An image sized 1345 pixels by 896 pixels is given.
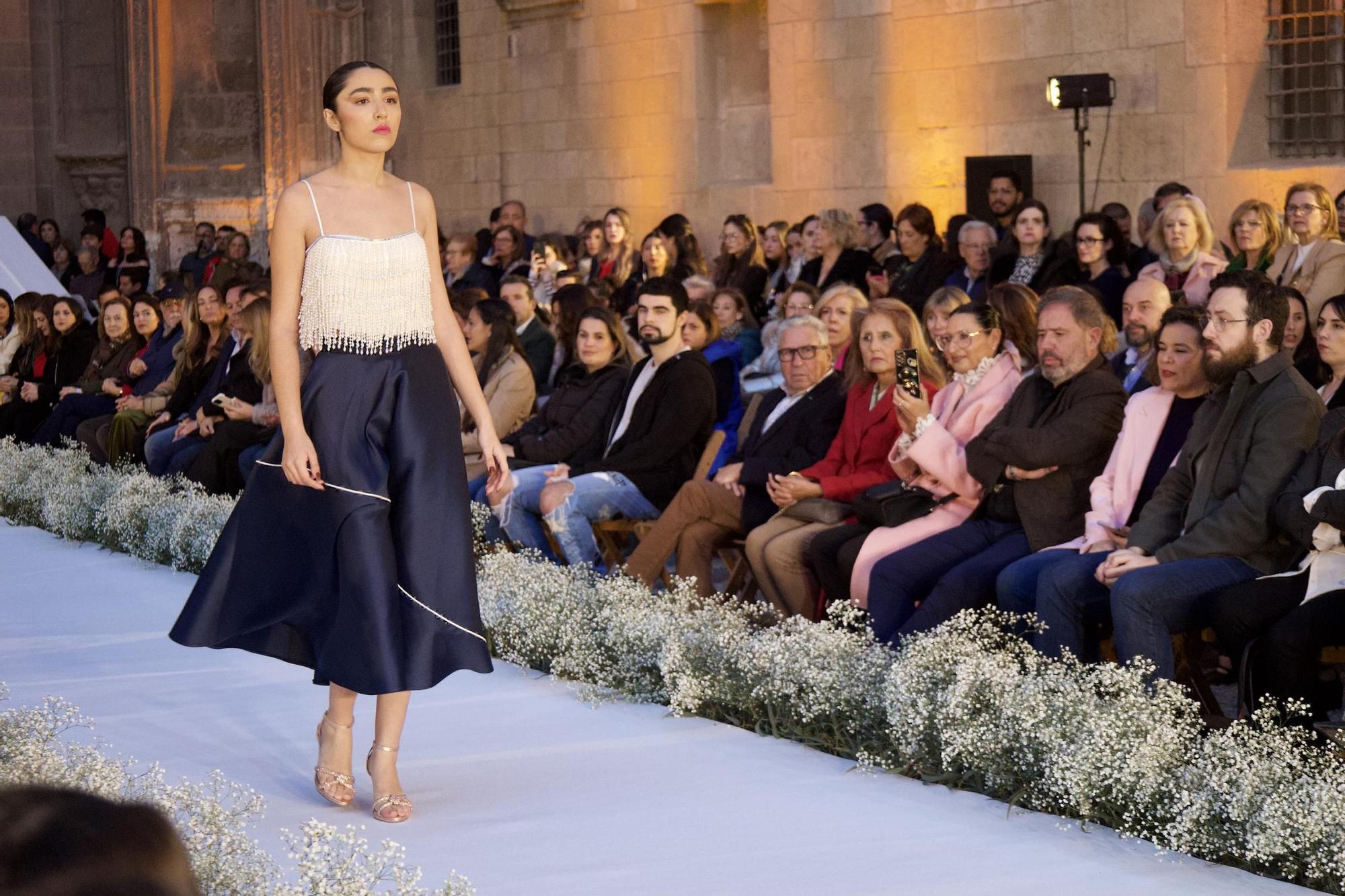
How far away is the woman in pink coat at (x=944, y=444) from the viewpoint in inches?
227

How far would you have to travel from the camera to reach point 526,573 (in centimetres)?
640

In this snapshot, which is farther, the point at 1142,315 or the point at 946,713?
the point at 1142,315

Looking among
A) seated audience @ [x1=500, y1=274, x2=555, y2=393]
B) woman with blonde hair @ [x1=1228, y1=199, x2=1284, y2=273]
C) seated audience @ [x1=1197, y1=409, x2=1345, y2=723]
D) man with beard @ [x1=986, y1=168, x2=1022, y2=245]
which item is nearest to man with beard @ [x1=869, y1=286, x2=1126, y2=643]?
seated audience @ [x1=1197, y1=409, x2=1345, y2=723]

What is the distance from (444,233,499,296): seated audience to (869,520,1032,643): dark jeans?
7318mm

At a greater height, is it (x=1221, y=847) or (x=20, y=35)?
(x=20, y=35)

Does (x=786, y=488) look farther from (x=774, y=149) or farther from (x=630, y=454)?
(x=774, y=149)

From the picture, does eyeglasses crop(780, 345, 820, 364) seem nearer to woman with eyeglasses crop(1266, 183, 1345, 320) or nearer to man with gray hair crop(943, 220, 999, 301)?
woman with eyeglasses crop(1266, 183, 1345, 320)

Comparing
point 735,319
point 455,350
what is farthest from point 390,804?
point 735,319

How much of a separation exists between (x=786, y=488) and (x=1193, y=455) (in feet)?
5.14

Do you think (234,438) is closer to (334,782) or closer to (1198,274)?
(1198,274)

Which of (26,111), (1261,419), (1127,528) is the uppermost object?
(26,111)

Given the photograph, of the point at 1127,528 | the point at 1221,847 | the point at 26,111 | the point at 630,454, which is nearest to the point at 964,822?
the point at 1221,847

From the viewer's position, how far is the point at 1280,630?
4.43 meters

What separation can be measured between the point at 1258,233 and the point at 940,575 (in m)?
3.37
